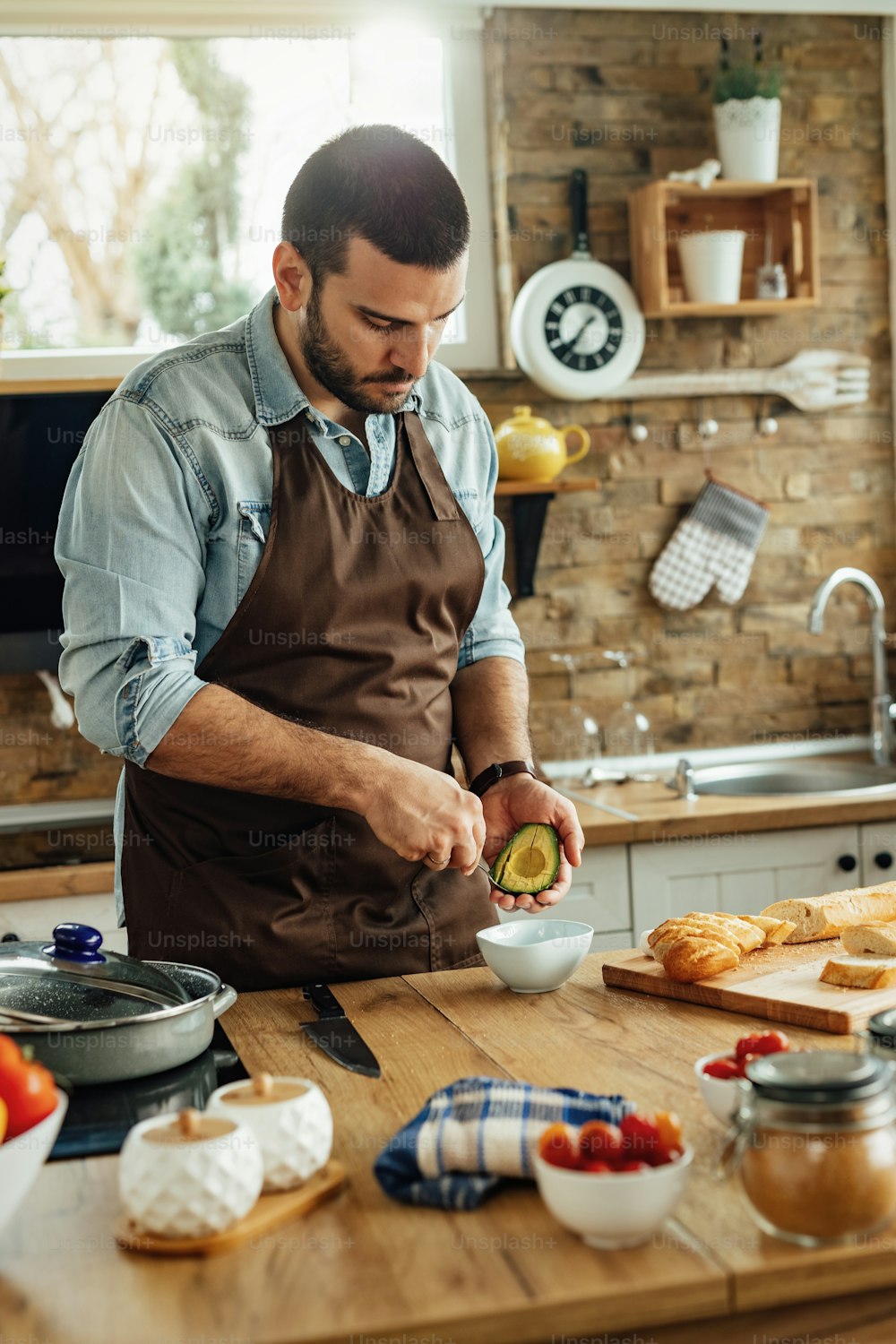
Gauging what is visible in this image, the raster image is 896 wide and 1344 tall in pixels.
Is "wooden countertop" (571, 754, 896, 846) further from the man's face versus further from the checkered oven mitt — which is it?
the man's face

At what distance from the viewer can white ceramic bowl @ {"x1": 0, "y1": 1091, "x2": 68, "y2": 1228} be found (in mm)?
1019

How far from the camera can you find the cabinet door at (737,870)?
3016 mm

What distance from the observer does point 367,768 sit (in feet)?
5.55

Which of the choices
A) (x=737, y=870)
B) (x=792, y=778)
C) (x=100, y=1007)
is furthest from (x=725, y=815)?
(x=100, y=1007)

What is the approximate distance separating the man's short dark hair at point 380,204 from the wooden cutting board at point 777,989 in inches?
36.1

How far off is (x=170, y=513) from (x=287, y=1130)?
Answer: 896mm

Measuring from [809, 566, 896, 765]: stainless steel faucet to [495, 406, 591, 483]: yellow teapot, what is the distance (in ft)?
2.40

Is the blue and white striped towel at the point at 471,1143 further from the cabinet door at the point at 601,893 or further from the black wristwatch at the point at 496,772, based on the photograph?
the cabinet door at the point at 601,893

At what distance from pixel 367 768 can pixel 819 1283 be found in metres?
0.85

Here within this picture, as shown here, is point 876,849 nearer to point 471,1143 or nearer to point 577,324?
point 577,324

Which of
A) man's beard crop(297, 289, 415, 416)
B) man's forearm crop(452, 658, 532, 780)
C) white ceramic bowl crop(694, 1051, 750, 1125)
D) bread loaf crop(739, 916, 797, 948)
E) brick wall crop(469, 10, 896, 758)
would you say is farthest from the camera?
brick wall crop(469, 10, 896, 758)

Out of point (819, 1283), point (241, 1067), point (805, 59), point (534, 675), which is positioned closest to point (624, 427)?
point (534, 675)

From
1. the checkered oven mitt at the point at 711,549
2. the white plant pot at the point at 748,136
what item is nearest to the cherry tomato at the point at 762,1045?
the checkered oven mitt at the point at 711,549

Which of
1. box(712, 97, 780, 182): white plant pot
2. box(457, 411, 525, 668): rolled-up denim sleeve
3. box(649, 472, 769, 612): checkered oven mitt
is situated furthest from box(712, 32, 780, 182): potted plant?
box(457, 411, 525, 668): rolled-up denim sleeve
